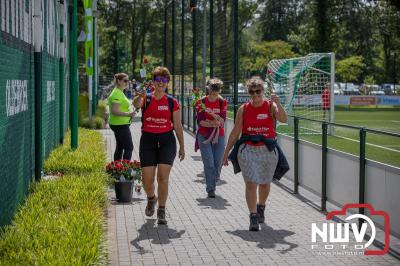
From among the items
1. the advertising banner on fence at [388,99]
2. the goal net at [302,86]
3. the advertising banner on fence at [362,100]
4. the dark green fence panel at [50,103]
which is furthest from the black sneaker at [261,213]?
the advertising banner on fence at [388,99]

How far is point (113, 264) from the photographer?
22.0 feet

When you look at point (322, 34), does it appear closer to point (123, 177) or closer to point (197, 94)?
point (197, 94)

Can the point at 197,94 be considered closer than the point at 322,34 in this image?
Yes

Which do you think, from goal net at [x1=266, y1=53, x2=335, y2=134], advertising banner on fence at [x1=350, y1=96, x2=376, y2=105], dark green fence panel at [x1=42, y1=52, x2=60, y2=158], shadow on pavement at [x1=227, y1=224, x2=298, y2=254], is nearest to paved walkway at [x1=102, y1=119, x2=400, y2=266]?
shadow on pavement at [x1=227, y1=224, x2=298, y2=254]

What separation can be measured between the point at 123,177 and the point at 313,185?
2.67 meters

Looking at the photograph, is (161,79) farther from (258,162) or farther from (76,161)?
(76,161)

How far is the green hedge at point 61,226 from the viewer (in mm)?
5746

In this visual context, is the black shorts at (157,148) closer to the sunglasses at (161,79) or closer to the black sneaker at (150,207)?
the black sneaker at (150,207)

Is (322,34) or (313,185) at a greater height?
(322,34)

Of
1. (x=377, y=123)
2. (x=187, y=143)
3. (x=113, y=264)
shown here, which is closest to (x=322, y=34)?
(x=377, y=123)

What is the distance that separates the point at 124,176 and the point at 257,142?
8.83ft

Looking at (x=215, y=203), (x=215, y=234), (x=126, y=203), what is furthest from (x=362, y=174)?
(x=126, y=203)

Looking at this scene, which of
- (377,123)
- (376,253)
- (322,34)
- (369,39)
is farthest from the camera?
(369,39)

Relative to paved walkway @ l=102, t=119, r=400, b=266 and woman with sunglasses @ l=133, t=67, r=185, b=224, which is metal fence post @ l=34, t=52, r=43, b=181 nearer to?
paved walkway @ l=102, t=119, r=400, b=266
